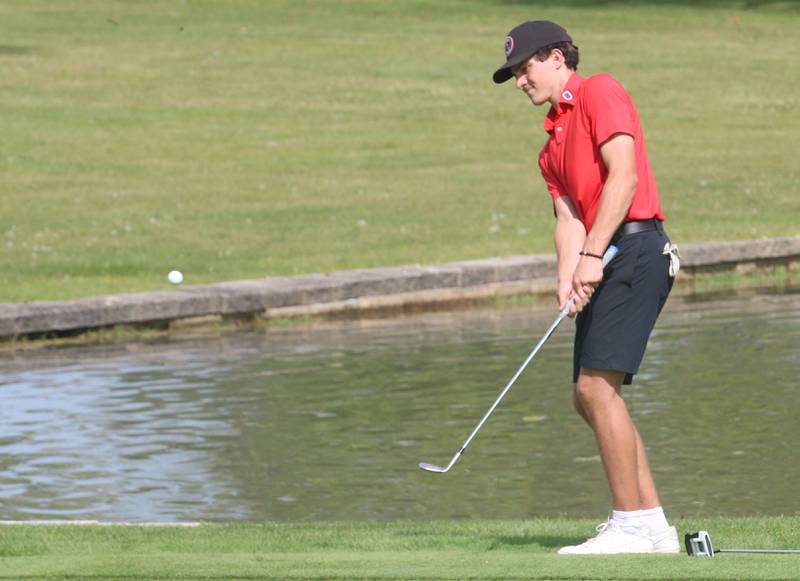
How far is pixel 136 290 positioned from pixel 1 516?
7160 mm

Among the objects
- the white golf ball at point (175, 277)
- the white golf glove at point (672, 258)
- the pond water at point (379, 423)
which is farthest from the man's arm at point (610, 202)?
the white golf ball at point (175, 277)

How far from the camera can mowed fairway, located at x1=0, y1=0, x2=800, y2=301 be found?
18.2m

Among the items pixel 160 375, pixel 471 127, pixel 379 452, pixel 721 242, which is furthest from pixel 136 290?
pixel 471 127

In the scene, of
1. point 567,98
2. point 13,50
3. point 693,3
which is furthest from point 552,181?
point 693,3

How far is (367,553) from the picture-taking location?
6.86m

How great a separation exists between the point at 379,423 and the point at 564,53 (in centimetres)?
412

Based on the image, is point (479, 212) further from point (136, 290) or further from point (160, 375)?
point (160, 375)

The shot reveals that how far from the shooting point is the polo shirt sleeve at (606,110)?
21.2 ft

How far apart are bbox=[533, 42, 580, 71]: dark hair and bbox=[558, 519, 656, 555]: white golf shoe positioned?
Result: 154 cm

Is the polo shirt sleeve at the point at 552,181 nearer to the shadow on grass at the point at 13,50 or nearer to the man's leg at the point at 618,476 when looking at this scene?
the man's leg at the point at 618,476

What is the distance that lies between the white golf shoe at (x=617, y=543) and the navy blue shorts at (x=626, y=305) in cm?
51

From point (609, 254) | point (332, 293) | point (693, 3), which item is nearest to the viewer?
point (609, 254)

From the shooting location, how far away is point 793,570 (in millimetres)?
6004

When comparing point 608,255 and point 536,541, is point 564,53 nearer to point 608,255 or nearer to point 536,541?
point 608,255
